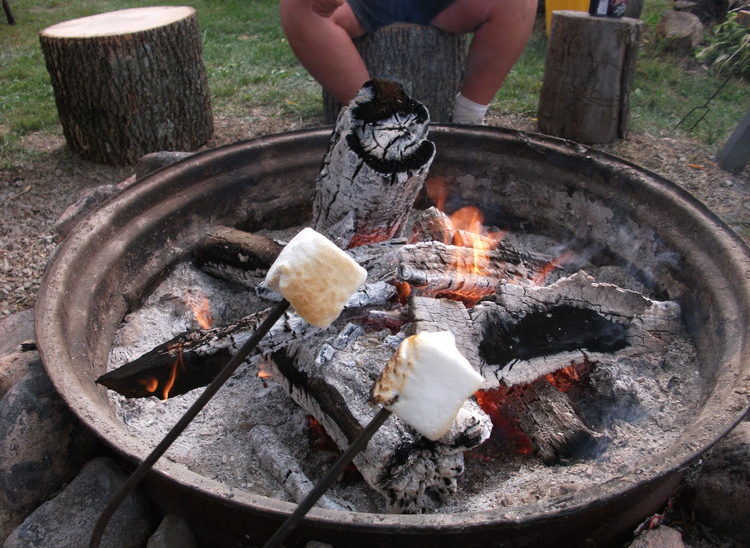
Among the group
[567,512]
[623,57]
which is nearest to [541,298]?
[567,512]

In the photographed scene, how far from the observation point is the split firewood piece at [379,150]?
1.86m

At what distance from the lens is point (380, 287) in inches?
73.5

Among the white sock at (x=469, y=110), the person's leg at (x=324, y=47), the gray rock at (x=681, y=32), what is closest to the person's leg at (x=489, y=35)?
the white sock at (x=469, y=110)

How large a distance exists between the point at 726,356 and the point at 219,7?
784cm

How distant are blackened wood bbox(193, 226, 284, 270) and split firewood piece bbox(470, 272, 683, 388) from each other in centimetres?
84

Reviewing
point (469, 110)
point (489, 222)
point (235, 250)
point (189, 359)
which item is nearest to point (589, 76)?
point (469, 110)

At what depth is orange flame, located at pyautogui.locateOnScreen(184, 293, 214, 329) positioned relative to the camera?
2.22 metres

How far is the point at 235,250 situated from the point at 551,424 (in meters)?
1.30

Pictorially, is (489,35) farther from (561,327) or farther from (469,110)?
(561,327)

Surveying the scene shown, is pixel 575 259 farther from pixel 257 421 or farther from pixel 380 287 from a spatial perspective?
pixel 257 421

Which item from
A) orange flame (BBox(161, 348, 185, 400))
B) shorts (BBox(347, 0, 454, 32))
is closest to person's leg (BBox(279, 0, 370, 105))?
shorts (BBox(347, 0, 454, 32))

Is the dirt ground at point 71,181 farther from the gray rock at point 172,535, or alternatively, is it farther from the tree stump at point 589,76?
the gray rock at point 172,535

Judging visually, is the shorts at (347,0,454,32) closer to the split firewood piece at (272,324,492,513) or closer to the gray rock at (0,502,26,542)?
the split firewood piece at (272,324,492,513)

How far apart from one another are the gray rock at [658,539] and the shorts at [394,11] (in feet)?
9.37
